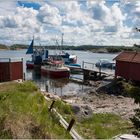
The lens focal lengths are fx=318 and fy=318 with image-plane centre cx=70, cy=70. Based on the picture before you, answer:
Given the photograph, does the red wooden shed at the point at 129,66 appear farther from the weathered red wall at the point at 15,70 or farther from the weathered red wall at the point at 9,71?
the weathered red wall at the point at 9,71

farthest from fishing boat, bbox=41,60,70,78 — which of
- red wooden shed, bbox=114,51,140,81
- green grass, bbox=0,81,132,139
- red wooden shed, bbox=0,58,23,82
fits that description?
green grass, bbox=0,81,132,139

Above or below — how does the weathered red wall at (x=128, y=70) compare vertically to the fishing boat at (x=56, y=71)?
above

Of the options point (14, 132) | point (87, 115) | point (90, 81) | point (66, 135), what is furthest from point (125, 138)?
point (90, 81)

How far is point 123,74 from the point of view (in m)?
41.6

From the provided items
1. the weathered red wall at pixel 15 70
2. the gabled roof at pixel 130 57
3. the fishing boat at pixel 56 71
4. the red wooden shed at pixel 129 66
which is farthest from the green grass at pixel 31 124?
the fishing boat at pixel 56 71

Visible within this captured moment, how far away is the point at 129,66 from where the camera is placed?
132 ft

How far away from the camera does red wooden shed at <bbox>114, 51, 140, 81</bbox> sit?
39000 mm

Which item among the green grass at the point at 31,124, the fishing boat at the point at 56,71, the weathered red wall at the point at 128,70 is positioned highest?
the green grass at the point at 31,124

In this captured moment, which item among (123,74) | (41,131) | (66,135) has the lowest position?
(123,74)

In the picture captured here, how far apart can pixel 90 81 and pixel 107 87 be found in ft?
34.4

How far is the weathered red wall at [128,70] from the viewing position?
38875 mm


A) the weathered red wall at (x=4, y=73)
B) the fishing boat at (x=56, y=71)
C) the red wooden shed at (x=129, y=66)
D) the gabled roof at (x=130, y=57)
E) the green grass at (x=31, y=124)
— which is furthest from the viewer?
the fishing boat at (x=56, y=71)

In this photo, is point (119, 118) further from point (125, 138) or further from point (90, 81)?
point (90, 81)

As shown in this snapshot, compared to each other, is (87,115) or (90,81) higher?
(87,115)
